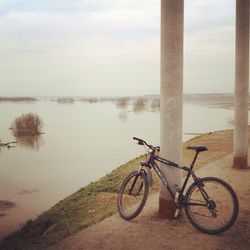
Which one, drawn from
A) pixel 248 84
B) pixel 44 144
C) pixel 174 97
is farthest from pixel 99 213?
pixel 44 144

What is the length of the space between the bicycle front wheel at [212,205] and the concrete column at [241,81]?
411 cm

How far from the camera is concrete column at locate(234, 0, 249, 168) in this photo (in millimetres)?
8953

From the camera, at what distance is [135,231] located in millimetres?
5734

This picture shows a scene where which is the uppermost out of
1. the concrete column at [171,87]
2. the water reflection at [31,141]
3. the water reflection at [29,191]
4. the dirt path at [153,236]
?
the concrete column at [171,87]

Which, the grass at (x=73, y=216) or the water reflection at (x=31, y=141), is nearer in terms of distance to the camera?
the grass at (x=73, y=216)

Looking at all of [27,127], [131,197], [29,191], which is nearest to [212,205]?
[131,197]

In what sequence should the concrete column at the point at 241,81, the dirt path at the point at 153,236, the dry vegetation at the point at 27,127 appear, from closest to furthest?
the dirt path at the point at 153,236 < the concrete column at the point at 241,81 < the dry vegetation at the point at 27,127

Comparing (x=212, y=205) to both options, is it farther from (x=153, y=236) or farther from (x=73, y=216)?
(x=73, y=216)

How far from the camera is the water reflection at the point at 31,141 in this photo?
30.4 meters

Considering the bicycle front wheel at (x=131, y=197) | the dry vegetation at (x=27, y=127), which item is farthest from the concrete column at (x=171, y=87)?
the dry vegetation at (x=27, y=127)

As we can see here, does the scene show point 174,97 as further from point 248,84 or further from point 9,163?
point 9,163

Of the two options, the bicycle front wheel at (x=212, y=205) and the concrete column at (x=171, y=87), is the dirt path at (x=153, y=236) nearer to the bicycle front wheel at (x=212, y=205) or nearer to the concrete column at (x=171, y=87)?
the bicycle front wheel at (x=212, y=205)

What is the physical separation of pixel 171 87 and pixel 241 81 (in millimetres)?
3963

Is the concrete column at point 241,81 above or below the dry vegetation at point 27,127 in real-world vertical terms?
above
